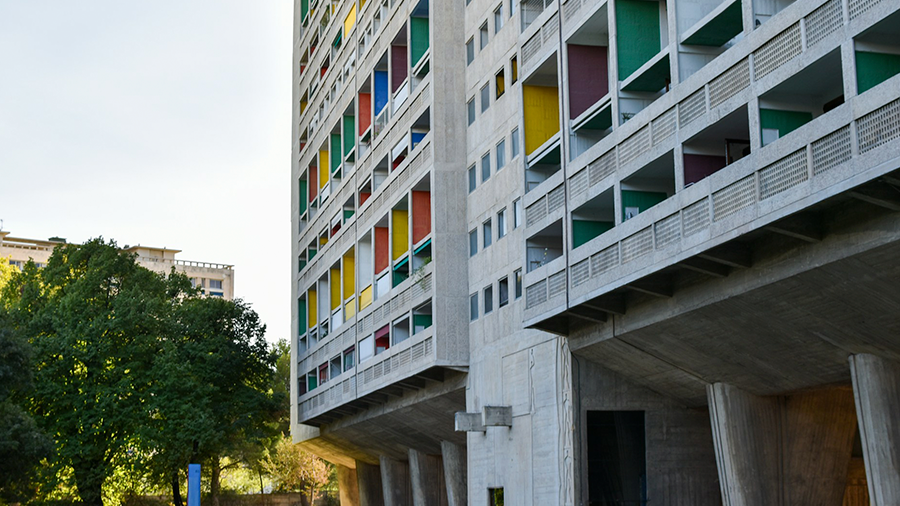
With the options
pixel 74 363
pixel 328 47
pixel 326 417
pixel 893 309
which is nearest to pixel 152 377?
pixel 74 363

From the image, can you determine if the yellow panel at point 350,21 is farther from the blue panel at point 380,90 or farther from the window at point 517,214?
the window at point 517,214

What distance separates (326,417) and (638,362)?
28.4 metres

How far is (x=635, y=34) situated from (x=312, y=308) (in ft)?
106

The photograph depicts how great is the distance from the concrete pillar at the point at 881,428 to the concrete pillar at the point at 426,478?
2922 cm

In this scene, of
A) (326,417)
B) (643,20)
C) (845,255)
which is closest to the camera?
(845,255)

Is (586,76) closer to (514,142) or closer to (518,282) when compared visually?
(514,142)

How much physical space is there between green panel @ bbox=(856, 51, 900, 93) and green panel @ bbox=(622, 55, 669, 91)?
6.83 metres

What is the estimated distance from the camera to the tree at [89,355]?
49031 mm

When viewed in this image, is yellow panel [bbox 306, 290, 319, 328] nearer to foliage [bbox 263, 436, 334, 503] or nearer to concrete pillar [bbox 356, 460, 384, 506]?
concrete pillar [bbox 356, 460, 384, 506]

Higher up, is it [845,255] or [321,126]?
[321,126]

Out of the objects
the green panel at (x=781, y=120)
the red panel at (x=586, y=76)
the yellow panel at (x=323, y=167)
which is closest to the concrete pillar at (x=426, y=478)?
the yellow panel at (x=323, y=167)

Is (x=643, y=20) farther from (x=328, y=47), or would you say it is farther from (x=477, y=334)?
(x=328, y=47)

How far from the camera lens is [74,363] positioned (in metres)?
49.8

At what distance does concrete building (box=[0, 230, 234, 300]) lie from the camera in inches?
5197
